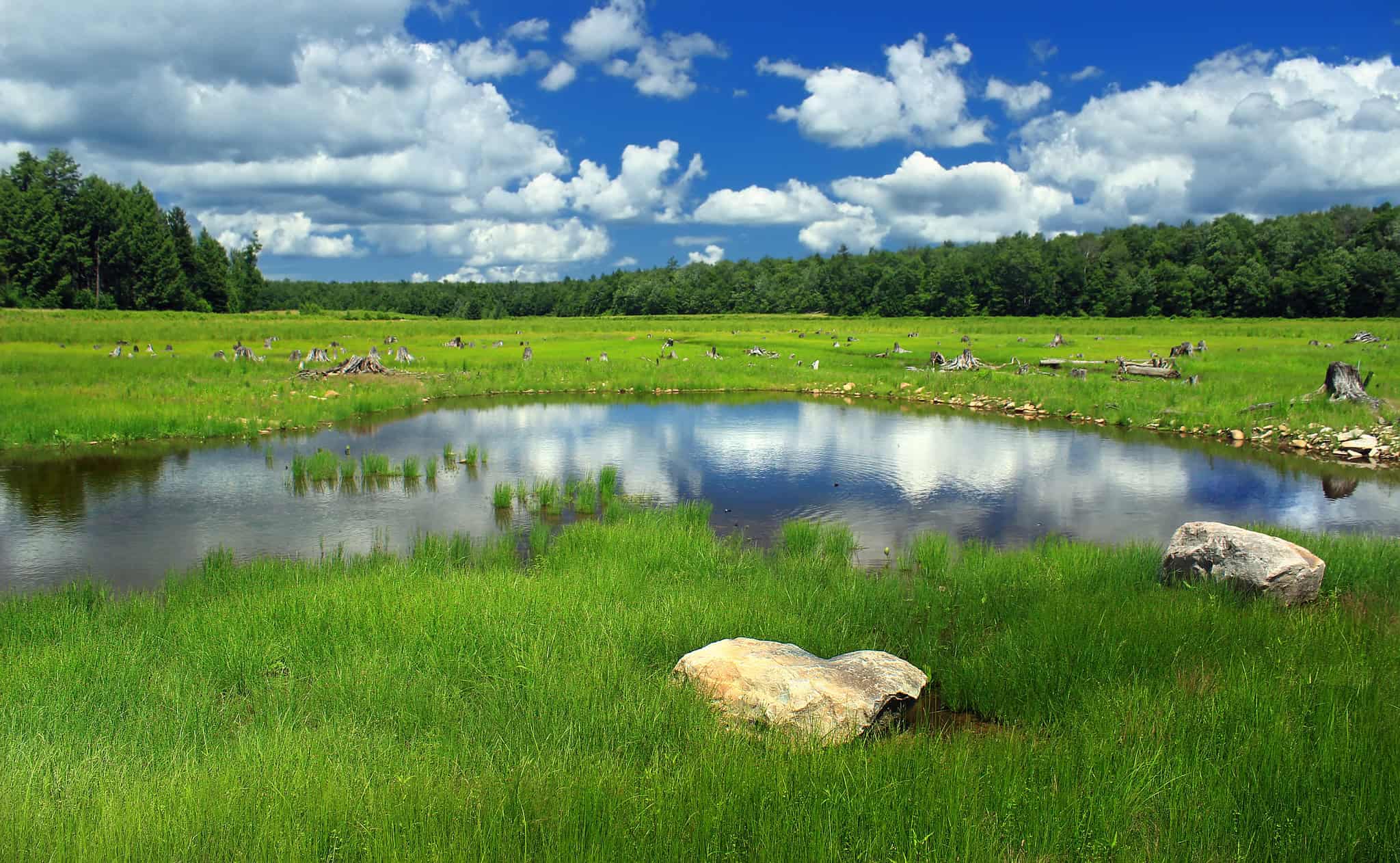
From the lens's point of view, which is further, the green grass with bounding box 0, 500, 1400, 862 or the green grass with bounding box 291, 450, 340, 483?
the green grass with bounding box 291, 450, 340, 483

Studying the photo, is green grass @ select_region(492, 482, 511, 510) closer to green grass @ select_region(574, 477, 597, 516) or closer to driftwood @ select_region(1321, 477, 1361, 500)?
green grass @ select_region(574, 477, 597, 516)

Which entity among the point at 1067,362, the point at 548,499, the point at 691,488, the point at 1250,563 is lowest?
the point at 691,488

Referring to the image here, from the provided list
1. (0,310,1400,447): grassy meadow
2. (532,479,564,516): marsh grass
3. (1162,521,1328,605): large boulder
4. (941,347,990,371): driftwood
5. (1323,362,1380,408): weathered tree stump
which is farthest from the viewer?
(941,347,990,371): driftwood

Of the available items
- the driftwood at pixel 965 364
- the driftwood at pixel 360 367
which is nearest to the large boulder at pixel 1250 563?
the driftwood at pixel 965 364

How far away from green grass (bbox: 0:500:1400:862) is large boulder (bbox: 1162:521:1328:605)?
35 cm

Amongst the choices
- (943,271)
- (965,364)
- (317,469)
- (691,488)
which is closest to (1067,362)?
(965,364)

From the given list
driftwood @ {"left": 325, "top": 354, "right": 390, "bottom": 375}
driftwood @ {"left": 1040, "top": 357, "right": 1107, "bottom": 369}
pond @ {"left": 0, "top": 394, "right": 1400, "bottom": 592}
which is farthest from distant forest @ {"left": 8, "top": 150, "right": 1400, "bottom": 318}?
pond @ {"left": 0, "top": 394, "right": 1400, "bottom": 592}

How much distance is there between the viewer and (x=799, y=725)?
562cm

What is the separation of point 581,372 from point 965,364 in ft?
66.7

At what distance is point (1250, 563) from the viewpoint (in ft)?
28.1

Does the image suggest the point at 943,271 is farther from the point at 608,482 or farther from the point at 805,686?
the point at 805,686

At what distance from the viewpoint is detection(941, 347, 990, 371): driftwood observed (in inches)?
1602

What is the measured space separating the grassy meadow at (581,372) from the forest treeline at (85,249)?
1067 inches

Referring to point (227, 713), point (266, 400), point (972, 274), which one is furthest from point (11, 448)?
point (972, 274)
